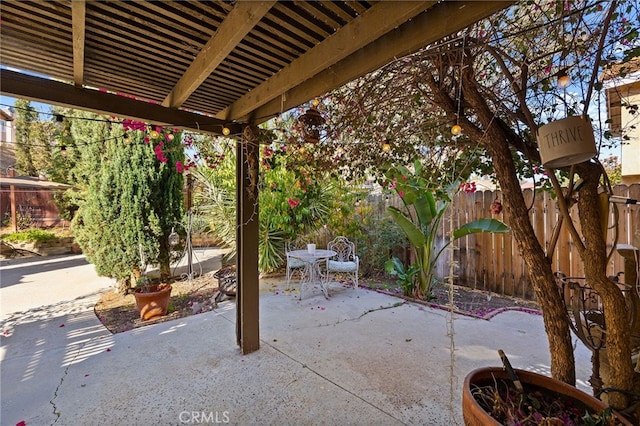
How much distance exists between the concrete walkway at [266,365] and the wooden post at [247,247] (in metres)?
0.21

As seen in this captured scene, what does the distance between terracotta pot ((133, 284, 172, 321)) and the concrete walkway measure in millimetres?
437

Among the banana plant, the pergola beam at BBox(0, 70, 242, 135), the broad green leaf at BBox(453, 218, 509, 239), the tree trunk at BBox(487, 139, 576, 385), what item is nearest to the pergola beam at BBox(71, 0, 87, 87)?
the pergola beam at BBox(0, 70, 242, 135)

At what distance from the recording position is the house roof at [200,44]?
127 centimetres

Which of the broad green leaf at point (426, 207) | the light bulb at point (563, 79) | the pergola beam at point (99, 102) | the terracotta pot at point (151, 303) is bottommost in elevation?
the terracotta pot at point (151, 303)

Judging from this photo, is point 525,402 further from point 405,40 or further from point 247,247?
point 247,247

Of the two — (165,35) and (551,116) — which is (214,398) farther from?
(551,116)

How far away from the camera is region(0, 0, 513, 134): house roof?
1274mm

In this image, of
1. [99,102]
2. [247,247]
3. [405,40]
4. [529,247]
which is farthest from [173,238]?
[529,247]

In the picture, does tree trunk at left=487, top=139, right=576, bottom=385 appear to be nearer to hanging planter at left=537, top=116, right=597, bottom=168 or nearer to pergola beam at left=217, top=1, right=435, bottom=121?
hanging planter at left=537, top=116, right=597, bottom=168

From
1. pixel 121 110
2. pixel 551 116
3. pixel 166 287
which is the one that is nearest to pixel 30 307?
pixel 166 287

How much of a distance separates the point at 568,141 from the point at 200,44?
6.26ft

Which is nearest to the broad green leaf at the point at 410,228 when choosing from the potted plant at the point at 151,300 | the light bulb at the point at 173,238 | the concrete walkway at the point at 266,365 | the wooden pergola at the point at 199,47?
the concrete walkway at the point at 266,365

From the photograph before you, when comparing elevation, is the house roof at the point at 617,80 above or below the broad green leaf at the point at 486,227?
above

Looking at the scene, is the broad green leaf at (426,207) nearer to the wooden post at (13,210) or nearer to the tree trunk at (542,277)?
the tree trunk at (542,277)
